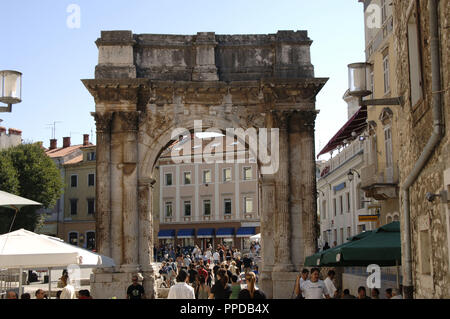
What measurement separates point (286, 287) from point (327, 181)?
2430 centimetres

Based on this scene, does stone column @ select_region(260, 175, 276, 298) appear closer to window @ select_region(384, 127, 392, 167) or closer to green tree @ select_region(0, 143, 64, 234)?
window @ select_region(384, 127, 392, 167)

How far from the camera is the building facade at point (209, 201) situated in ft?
200

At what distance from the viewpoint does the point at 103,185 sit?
22.8 m

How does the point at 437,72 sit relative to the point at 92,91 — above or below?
below

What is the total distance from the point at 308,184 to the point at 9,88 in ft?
42.3

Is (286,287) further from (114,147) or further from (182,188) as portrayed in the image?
(182,188)

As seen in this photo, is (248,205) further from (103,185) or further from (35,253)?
(35,253)

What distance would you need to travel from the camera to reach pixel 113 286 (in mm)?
22203

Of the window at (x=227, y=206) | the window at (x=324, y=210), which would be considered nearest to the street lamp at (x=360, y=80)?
the window at (x=324, y=210)

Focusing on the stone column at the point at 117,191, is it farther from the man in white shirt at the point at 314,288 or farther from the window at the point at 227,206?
the window at the point at 227,206

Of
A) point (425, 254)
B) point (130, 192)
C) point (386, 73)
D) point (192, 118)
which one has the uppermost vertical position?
point (386, 73)

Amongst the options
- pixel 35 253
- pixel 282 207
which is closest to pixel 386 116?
pixel 282 207

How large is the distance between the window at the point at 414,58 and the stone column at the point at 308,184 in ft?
39.0

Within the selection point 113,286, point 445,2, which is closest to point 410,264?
point 445,2
